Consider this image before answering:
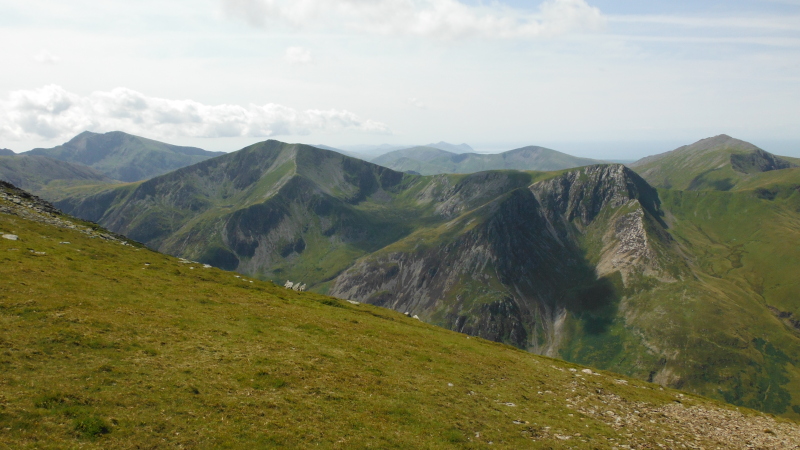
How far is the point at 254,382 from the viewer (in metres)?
26.1

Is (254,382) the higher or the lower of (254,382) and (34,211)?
the lower

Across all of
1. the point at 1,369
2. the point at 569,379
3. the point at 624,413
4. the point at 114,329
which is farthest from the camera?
the point at 569,379

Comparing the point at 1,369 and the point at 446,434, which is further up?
the point at 1,369

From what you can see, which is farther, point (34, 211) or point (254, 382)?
point (34, 211)

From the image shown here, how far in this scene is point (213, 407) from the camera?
2261cm

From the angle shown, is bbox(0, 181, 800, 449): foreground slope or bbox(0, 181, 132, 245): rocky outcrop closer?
bbox(0, 181, 800, 449): foreground slope

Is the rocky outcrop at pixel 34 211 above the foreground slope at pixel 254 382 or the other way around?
above

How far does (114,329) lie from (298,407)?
1589 centimetres

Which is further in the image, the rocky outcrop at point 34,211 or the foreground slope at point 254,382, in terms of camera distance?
the rocky outcrop at point 34,211

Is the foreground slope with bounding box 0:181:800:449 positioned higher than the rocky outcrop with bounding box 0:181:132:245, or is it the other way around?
the rocky outcrop with bounding box 0:181:132:245

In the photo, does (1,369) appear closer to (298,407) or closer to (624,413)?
(298,407)

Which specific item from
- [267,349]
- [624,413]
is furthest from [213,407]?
[624,413]

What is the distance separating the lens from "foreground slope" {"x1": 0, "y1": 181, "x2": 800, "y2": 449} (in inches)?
807

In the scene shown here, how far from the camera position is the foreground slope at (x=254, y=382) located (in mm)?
20500
